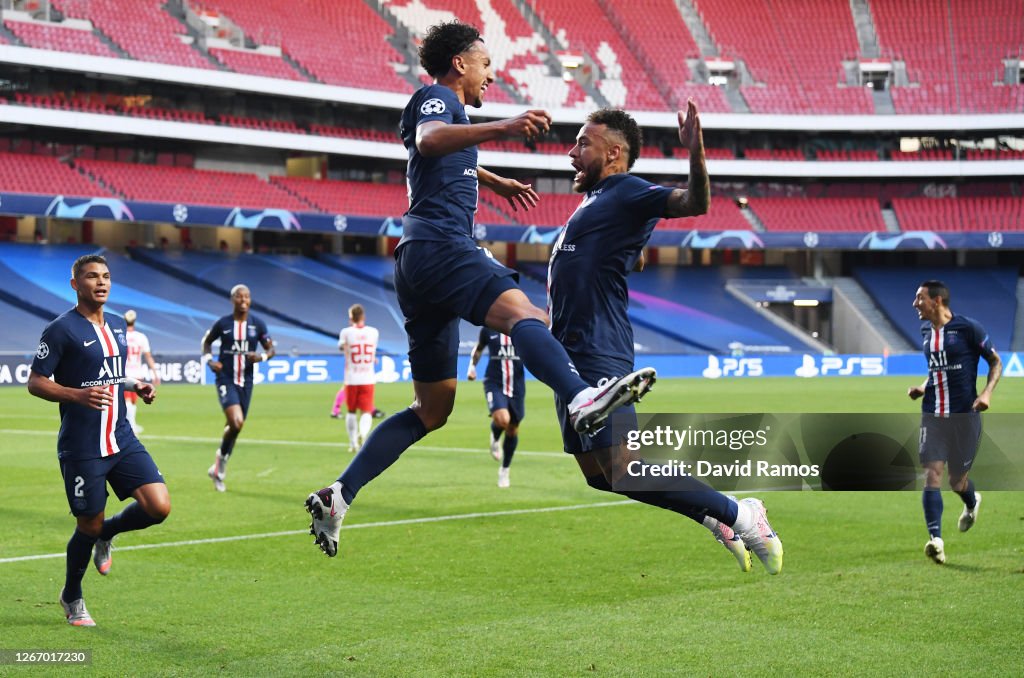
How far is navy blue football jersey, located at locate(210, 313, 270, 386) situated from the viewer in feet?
51.2

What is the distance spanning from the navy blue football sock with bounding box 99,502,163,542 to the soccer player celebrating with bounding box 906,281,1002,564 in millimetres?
6367

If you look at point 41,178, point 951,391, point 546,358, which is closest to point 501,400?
point 951,391

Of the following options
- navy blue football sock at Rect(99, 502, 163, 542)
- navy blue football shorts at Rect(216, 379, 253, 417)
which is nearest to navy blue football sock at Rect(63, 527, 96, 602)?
navy blue football sock at Rect(99, 502, 163, 542)

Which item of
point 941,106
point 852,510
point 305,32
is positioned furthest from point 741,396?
point 941,106

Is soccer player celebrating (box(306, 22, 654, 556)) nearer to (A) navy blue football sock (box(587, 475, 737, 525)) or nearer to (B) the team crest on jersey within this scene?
(B) the team crest on jersey

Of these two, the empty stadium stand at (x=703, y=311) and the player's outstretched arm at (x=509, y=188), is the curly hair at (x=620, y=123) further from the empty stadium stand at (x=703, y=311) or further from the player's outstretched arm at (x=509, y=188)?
the empty stadium stand at (x=703, y=311)

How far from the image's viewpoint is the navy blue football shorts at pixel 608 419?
625 cm

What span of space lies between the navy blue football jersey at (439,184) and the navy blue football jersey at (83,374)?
105 inches

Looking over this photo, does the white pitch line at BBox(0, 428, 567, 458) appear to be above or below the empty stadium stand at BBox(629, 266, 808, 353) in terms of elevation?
below

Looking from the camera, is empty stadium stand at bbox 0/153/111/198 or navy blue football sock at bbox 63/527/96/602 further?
empty stadium stand at bbox 0/153/111/198

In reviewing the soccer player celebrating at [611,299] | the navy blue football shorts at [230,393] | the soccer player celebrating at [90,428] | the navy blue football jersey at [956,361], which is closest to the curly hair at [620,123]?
the soccer player celebrating at [611,299]

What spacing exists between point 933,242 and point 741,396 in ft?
99.7

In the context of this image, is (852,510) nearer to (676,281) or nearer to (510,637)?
(510,637)

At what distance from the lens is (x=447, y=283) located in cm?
629
